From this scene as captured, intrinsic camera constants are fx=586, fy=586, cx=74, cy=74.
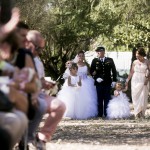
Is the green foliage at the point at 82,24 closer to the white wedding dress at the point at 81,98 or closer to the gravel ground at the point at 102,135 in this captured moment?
the white wedding dress at the point at 81,98

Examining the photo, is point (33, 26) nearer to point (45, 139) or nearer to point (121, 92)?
point (121, 92)

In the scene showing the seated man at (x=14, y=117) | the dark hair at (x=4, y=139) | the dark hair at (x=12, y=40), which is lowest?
the dark hair at (x=4, y=139)

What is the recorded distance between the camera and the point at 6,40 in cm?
529

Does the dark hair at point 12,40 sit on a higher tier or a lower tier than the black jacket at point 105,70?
higher

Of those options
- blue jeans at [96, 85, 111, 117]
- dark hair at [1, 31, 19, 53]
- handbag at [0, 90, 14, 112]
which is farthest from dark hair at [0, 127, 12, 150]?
blue jeans at [96, 85, 111, 117]

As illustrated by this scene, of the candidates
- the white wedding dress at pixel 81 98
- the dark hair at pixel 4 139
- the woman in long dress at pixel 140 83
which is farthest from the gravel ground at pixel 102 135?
the dark hair at pixel 4 139

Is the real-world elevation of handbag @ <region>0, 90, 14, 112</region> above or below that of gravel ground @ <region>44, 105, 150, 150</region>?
above

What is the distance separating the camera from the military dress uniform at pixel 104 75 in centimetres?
1709

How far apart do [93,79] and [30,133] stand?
387 inches

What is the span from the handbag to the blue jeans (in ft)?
39.1

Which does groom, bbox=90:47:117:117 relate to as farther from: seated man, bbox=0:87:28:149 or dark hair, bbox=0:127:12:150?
dark hair, bbox=0:127:12:150

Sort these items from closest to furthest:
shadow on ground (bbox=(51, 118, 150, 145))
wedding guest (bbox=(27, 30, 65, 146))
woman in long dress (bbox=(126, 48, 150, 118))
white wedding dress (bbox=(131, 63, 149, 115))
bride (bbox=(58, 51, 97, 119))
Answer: wedding guest (bbox=(27, 30, 65, 146)) → shadow on ground (bbox=(51, 118, 150, 145)) → woman in long dress (bbox=(126, 48, 150, 118)) → white wedding dress (bbox=(131, 63, 149, 115)) → bride (bbox=(58, 51, 97, 119))

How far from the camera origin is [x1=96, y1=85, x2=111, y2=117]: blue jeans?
17234mm

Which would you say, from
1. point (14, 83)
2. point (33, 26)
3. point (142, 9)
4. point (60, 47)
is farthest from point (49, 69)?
point (14, 83)
